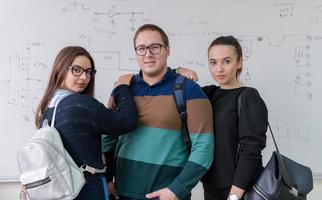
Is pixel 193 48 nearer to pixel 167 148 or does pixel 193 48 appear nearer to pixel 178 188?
pixel 167 148

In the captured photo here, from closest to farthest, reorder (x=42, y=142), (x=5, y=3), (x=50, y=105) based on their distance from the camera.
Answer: (x=42, y=142)
(x=50, y=105)
(x=5, y=3)

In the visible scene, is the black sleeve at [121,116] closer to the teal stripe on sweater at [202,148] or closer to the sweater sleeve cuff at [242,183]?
the teal stripe on sweater at [202,148]

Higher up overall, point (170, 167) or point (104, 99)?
point (104, 99)

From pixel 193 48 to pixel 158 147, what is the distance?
104cm

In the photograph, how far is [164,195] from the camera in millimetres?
1374

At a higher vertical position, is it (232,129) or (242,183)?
(232,129)

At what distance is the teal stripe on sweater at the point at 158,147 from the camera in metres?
1.43

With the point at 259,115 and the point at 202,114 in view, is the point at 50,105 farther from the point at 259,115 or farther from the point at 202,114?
the point at 259,115

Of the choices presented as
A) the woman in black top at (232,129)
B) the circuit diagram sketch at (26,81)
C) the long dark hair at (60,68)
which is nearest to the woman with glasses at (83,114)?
the long dark hair at (60,68)

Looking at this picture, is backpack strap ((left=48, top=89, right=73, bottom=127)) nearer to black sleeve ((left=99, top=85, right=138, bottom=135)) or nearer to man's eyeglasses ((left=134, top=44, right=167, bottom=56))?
black sleeve ((left=99, top=85, right=138, bottom=135))

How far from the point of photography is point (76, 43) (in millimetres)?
2268

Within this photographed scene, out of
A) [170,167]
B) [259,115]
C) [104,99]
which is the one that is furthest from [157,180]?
[104,99]

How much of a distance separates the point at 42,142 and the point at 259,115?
32.3 inches

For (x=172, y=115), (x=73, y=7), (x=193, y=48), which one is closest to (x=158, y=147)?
(x=172, y=115)
